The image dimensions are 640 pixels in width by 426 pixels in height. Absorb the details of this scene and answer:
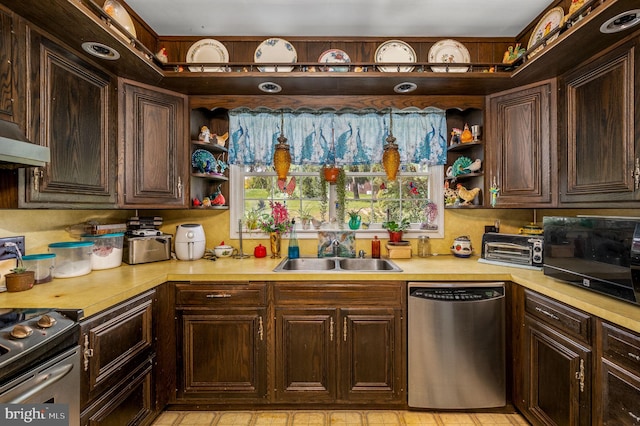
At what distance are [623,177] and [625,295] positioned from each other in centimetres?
60

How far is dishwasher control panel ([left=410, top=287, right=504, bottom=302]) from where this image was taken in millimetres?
1944

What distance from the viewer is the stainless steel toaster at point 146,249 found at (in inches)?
87.9

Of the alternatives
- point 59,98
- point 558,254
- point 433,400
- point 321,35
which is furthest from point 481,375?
point 59,98

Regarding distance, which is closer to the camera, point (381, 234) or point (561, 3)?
point (561, 3)

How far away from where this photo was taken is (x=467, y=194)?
2463 millimetres

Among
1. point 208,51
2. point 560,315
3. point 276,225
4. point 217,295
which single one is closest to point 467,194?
point 560,315

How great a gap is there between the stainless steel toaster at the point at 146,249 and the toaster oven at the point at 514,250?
2.49 metres

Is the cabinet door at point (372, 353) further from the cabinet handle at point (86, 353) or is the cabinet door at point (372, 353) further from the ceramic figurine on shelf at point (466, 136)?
the ceramic figurine on shelf at point (466, 136)

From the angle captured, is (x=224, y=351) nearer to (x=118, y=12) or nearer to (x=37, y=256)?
(x=37, y=256)

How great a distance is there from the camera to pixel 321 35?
95.3 inches

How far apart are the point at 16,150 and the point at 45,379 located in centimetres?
92

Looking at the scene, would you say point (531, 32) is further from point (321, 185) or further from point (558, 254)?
point (321, 185)

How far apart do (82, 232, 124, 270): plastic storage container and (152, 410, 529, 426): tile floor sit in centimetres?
109

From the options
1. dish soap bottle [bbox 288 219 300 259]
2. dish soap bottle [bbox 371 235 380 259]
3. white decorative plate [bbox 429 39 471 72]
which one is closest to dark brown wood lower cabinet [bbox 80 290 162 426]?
dish soap bottle [bbox 288 219 300 259]
